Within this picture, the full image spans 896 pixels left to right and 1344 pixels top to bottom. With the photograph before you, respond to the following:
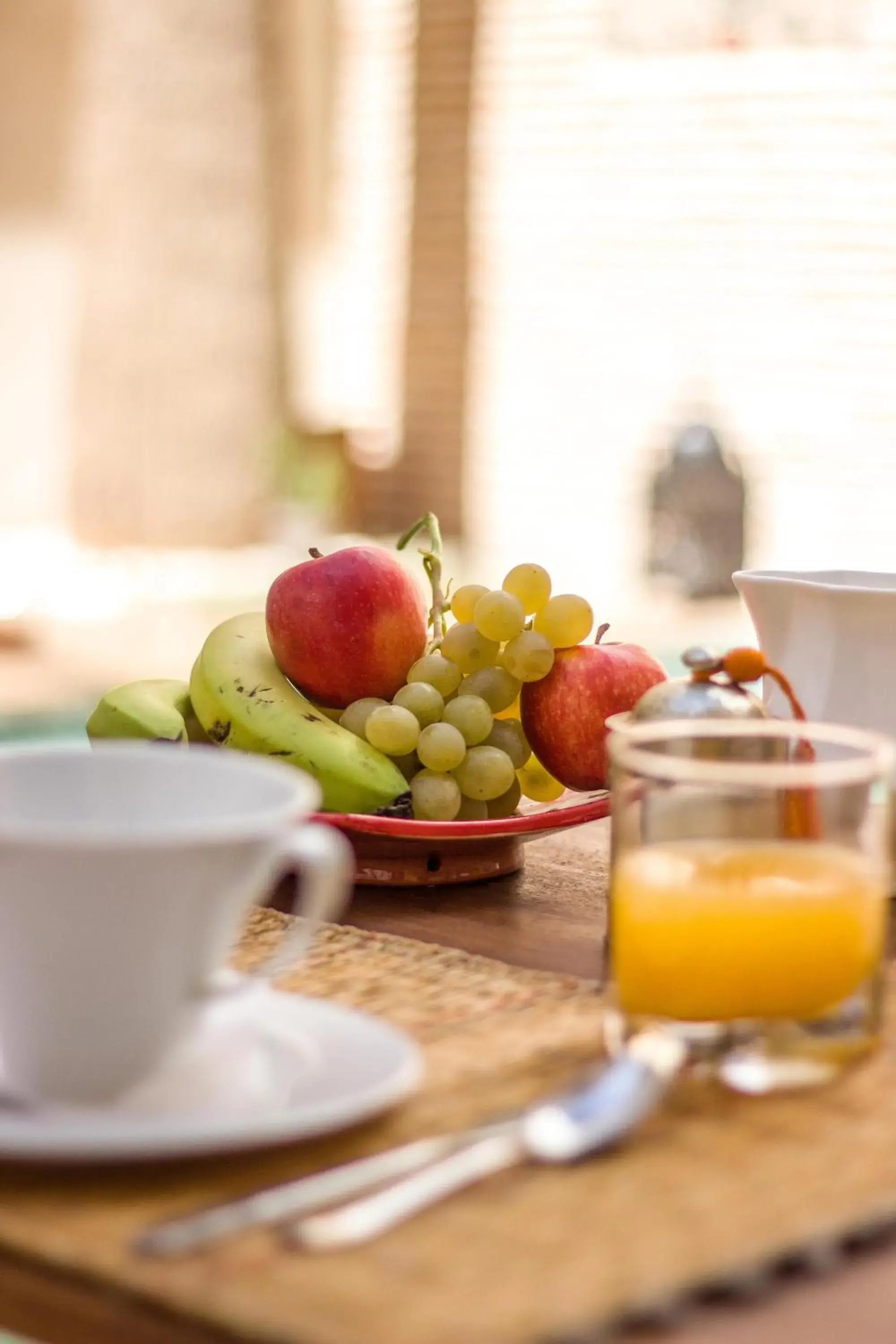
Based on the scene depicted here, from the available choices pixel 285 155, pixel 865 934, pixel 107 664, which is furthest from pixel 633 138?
pixel 865 934

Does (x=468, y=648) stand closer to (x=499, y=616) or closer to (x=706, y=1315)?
(x=499, y=616)

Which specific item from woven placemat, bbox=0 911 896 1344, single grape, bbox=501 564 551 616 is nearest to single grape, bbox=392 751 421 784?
single grape, bbox=501 564 551 616

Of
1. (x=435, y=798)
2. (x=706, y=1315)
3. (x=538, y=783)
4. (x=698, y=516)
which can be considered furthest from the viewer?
(x=698, y=516)

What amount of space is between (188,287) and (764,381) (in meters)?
1.74

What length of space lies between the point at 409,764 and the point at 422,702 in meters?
0.03

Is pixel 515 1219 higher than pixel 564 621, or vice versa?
pixel 564 621

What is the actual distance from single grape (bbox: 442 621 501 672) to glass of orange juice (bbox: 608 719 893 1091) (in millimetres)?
355

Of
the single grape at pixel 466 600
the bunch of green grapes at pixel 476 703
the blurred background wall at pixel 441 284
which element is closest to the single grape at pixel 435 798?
the bunch of green grapes at pixel 476 703

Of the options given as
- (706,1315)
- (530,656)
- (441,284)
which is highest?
(441,284)

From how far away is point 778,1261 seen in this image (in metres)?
0.43

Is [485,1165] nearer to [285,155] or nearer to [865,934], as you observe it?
[865,934]

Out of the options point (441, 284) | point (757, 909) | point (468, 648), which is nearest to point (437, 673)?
point (468, 648)

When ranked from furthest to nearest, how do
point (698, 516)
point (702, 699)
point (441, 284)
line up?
point (441, 284) < point (698, 516) < point (702, 699)

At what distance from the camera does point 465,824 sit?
0.81m
